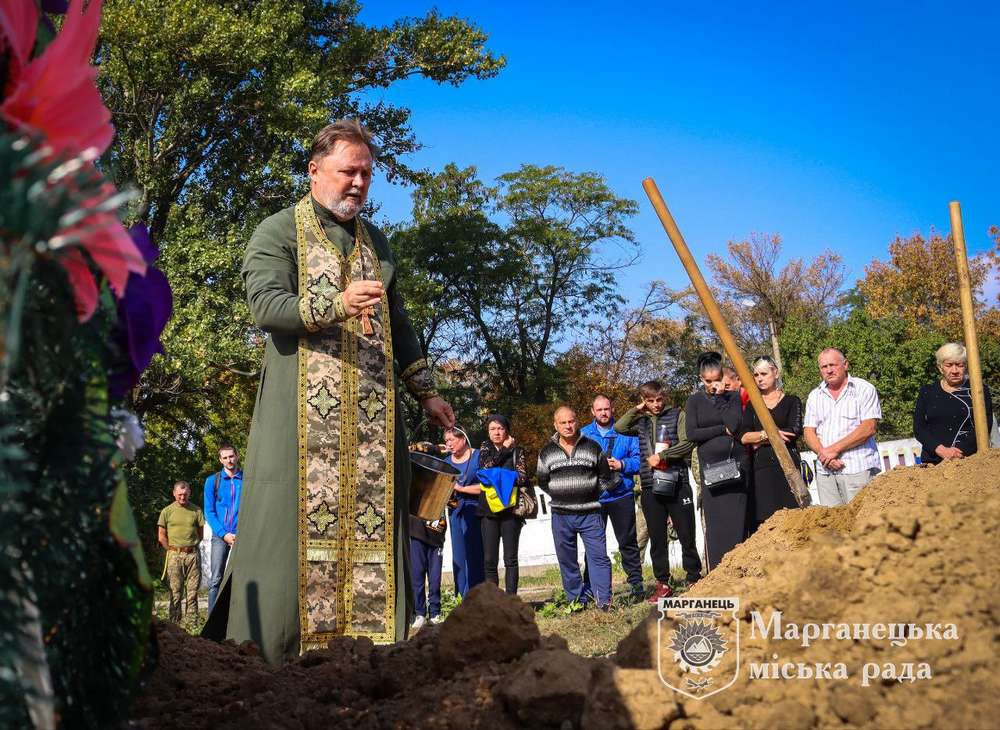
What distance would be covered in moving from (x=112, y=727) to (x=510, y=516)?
8.75m

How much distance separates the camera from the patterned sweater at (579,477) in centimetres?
966

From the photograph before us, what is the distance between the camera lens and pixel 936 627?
6.50 ft

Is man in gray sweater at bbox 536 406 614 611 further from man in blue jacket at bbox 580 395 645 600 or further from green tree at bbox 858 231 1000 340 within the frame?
green tree at bbox 858 231 1000 340

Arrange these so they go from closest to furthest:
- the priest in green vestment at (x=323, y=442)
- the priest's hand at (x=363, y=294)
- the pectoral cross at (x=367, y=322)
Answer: the priest's hand at (x=363, y=294), the priest in green vestment at (x=323, y=442), the pectoral cross at (x=367, y=322)

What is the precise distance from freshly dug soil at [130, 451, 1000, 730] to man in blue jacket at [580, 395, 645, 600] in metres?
7.23

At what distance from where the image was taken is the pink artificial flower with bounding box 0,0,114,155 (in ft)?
4.75

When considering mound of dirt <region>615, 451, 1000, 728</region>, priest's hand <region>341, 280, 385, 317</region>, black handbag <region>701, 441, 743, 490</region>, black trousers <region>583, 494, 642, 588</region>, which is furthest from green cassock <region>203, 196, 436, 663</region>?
black trousers <region>583, 494, 642, 588</region>

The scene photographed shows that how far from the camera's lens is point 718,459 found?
829cm

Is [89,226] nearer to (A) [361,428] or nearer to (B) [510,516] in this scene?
(A) [361,428]

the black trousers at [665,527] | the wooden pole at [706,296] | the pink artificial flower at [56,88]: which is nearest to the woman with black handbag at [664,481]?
the black trousers at [665,527]

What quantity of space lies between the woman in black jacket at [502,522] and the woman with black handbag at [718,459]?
2.46 metres

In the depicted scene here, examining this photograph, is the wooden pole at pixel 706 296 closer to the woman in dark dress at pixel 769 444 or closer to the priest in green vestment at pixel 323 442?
the woman in dark dress at pixel 769 444

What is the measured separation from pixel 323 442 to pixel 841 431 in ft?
18.0

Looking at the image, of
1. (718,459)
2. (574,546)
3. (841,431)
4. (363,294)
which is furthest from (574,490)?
A: (363,294)
